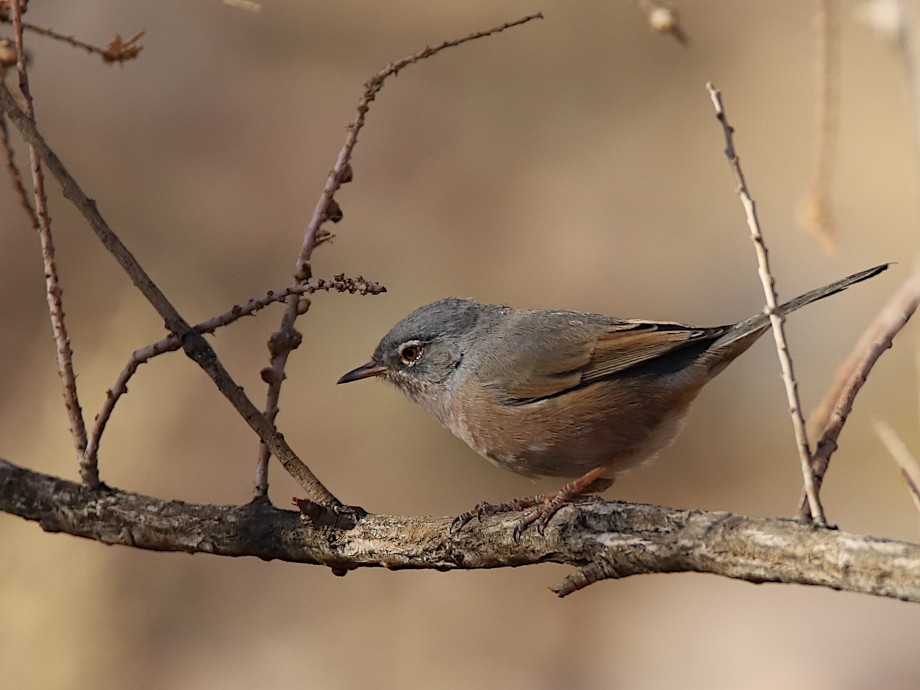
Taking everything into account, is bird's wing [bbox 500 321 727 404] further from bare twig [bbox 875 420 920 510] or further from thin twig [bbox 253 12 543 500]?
bare twig [bbox 875 420 920 510]

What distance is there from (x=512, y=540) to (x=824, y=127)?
4.17 ft

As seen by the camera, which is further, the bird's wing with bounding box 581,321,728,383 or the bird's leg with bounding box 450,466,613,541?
the bird's wing with bounding box 581,321,728,383

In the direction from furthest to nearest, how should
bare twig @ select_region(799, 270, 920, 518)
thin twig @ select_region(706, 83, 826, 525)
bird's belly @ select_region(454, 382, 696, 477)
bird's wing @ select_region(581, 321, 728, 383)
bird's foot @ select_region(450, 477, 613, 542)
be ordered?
1. bird's wing @ select_region(581, 321, 728, 383)
2. bird's belly @ select_region(454, 382, 696, 477)
3. bird's foot @ select_region(450, 477, 613, 542)
4. bare twig @ select_region(799, 270, 920, 518)
5. thin twig @ select_region(706, 83, 826, 525)

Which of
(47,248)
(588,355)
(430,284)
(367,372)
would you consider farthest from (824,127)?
(430,284)

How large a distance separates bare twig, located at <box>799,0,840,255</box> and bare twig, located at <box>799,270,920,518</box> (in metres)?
0.24

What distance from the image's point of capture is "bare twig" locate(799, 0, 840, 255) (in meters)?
2.25

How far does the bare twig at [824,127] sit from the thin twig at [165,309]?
4.68 ft

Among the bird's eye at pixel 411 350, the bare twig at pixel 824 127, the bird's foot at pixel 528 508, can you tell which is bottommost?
the bird's foot at pixel 528 508

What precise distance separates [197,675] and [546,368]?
3809 millimetres

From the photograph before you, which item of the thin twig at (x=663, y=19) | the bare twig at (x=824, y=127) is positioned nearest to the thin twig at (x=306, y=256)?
the thin twig at (x=663, y=19)

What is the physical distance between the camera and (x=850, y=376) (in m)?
2.21

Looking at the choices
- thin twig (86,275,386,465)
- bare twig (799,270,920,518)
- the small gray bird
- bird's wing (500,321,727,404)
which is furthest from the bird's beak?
bare twig (799,270,920,518)

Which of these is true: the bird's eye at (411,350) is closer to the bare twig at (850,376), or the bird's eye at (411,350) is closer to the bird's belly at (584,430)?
the bird's belly at (584,430)

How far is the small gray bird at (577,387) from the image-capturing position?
373 centimetres
